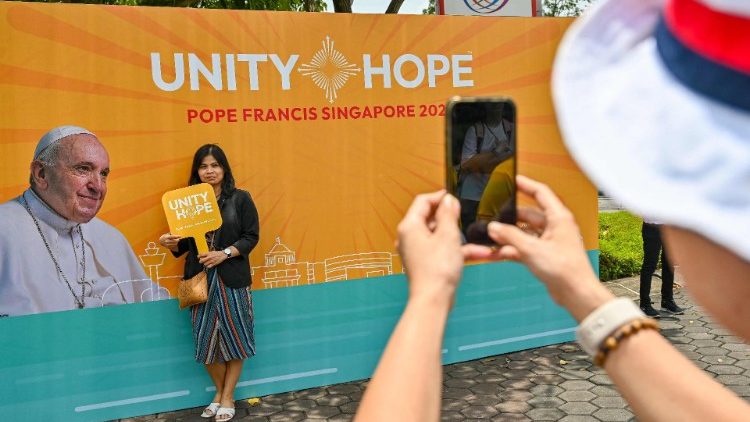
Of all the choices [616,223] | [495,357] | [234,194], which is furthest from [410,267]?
[616,223]

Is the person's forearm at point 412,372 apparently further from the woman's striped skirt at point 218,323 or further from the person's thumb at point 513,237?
the woman's striped skirt at point 218,323

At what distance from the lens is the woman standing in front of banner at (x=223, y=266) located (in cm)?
440

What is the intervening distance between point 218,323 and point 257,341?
48cm

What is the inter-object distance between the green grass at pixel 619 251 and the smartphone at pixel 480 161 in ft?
23.1

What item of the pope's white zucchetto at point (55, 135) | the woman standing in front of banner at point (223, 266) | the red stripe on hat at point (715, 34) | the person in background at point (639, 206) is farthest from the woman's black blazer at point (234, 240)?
the red stripe on hat at point (715, 34)

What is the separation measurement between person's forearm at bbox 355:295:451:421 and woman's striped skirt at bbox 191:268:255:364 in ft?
12.2

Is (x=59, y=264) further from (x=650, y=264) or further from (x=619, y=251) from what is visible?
(x=619, y=251)

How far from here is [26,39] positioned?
4.04 m

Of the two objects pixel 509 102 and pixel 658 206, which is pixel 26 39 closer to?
pixel 509 102

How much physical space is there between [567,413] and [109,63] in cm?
384

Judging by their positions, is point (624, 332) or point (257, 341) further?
point (257, 341)

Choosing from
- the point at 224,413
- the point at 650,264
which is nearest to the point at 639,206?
the point at 224,413

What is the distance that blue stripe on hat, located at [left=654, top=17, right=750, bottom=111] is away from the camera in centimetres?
59

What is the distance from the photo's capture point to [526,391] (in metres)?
4.89
